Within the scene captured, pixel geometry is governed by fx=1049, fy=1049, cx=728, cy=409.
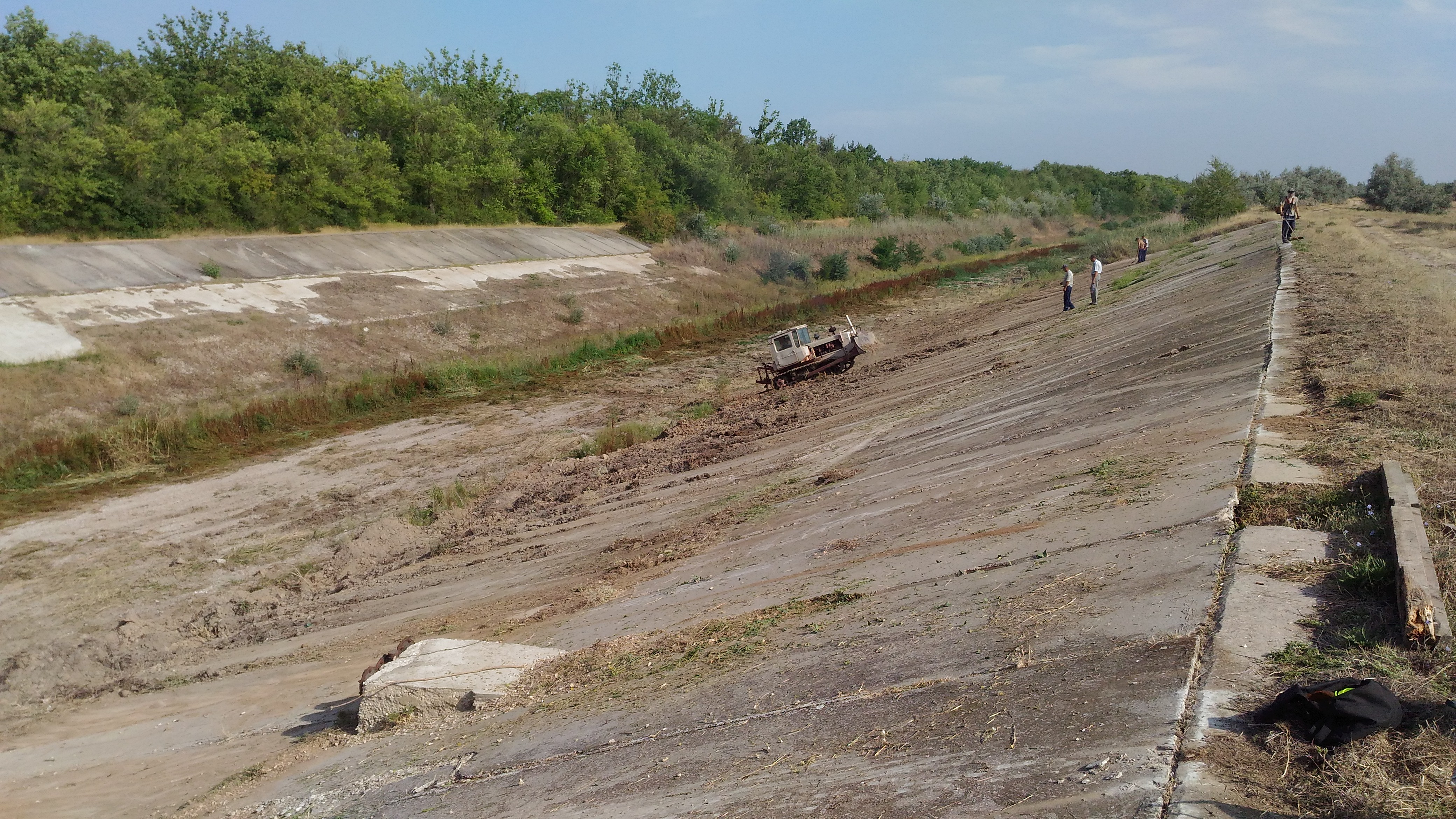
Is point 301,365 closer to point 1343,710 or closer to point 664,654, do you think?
point 664,654

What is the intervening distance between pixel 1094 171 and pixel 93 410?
480ft

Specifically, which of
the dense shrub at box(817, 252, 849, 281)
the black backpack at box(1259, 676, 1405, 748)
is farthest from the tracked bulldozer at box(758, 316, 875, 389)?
the dense shrub at box(817, 252, 849, 281)

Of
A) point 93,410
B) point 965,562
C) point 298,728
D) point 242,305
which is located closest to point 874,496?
point 965,562

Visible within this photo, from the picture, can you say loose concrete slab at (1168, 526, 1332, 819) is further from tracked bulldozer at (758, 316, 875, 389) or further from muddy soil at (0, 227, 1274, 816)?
tracked bulldozer at (758, 316, 875, 389)

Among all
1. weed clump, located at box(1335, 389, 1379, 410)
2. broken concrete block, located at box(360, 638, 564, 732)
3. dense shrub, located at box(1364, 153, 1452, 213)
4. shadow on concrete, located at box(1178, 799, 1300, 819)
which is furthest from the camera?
dense shrub, located at box(1364, 153, 1452, 213)

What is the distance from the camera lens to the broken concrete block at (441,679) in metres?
9.47

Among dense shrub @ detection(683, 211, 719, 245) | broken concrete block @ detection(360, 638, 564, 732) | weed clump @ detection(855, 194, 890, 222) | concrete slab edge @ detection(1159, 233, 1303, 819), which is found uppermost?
weed clump @ detection(855, 194, 890, 222)

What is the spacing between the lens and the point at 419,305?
4172cm

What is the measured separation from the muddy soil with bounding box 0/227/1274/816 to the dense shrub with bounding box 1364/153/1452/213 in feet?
138

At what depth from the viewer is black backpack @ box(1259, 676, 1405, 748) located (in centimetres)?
500

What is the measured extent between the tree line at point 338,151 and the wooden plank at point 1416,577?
4409cm

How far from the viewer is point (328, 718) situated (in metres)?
10.5

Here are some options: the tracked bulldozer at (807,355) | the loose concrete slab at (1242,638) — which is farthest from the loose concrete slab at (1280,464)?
the tracked bulldozer at (807,355)

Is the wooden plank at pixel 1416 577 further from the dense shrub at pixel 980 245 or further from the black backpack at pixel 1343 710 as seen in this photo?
the dense shrub at pixel 980 245
